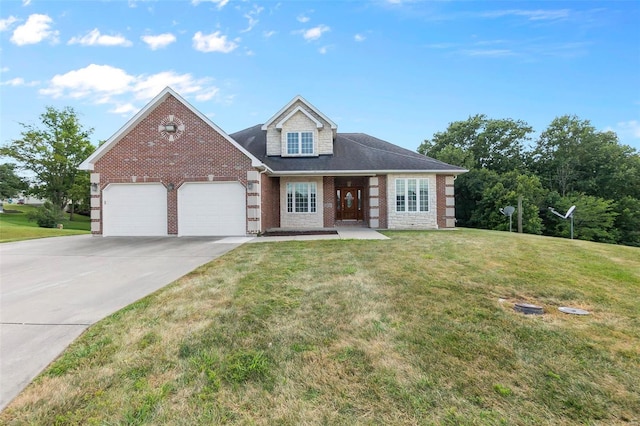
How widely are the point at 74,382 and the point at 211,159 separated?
11.4 meters

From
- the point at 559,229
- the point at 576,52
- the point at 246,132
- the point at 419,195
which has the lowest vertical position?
the point at 559,229

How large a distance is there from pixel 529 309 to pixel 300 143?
14.1m

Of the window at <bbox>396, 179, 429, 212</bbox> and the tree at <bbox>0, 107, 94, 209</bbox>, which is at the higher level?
the tree at <bbox>0, 107, 94, 209</bbox>

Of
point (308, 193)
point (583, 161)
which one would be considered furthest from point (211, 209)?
point (583, 161)

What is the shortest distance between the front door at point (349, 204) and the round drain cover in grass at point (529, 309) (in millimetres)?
13378

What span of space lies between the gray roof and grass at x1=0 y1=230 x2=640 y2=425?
33.7 feet

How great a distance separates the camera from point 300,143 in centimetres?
1655

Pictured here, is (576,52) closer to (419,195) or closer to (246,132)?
(419,195)

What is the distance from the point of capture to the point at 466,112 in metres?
37.8

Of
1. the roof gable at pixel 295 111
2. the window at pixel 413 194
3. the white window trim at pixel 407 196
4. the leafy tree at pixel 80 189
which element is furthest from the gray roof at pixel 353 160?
the leafy tree at pixel 80 189

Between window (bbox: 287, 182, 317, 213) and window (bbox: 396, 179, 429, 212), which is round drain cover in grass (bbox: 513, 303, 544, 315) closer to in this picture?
window (bbox: 396, 179, 429, 212)

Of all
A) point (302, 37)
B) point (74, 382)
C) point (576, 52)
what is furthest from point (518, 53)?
point (74, 382)

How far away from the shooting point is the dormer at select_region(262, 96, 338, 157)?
1630cm

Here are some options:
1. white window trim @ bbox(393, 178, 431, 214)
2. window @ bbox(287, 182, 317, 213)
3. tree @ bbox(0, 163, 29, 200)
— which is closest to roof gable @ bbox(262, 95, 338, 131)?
Answer: window @ bbox(287, 182, 317, 213)
